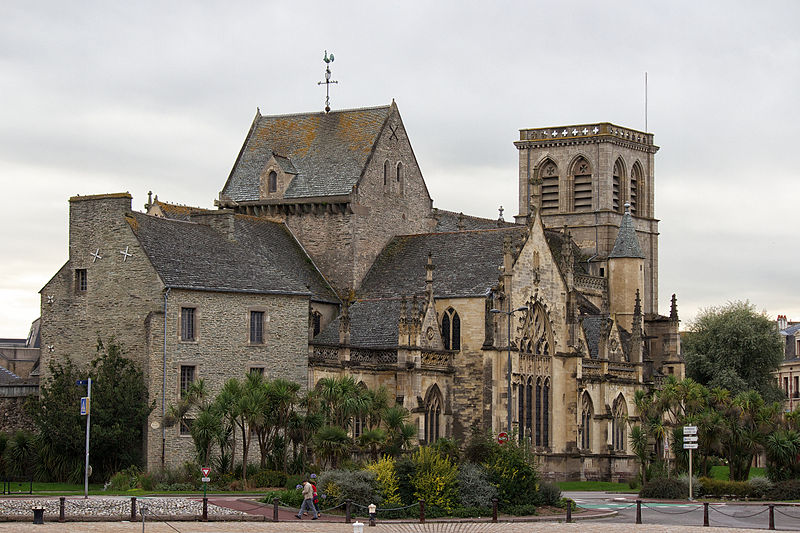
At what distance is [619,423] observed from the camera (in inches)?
3123

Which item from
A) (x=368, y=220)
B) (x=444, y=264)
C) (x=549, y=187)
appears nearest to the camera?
(x=444, y=264)

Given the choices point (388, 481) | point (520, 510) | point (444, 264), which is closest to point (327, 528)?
point (388, 481)

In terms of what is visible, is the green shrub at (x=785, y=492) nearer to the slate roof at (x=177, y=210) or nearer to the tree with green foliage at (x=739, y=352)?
the slate roof at (x=177, y=210)

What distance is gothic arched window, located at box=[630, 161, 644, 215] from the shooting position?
388ft

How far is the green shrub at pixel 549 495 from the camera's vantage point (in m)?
50.6

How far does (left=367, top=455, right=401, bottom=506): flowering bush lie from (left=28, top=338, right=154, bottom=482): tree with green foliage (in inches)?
562

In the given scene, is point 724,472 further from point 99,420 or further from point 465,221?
point 99,420

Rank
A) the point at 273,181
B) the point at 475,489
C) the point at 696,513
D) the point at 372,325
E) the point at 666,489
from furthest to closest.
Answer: the point at 273,181 < the point at 372,325 < the point at 666,489 < the point at 696,513 < the point at 475,489

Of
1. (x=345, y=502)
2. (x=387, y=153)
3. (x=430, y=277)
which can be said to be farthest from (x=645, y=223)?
(x=345, y=502)

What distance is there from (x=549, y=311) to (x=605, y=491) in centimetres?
1187

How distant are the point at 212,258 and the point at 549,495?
21.2 metres

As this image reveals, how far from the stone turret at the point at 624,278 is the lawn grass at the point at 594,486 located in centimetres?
2199

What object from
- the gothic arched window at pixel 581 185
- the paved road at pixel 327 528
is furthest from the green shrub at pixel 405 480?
the gothic arched window at pixel 581 185

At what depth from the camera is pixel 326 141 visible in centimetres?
8056
